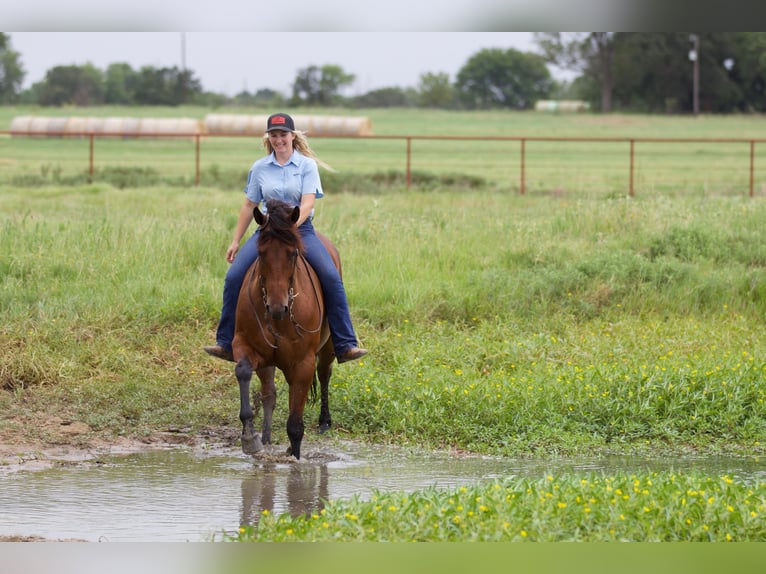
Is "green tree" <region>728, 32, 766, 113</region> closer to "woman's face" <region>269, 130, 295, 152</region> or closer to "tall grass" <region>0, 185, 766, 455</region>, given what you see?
"tall grass" <region>0, 185, 766, 455</region>

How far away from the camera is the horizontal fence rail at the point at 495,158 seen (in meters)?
34.3

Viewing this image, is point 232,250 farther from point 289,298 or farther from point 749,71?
point 749,71

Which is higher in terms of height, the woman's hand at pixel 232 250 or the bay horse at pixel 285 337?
the woman's hand at pixel 232 250

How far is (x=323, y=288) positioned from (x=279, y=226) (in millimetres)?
1207

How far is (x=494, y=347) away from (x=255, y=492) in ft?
14.8

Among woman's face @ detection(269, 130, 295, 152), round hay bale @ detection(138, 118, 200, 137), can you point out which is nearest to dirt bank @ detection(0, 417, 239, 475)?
woman's face @ detection(269, 130, 295, 152)

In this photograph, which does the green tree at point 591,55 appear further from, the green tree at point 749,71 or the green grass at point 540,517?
the green grass at point 540,517

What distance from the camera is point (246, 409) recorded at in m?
8.75

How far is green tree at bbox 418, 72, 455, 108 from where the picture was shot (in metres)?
105

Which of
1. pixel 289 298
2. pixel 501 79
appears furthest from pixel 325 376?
pixel 501 79

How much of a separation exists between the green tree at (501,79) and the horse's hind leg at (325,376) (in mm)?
93831

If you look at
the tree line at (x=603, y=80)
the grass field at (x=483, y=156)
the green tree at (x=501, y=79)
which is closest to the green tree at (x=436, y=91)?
the green tree at (x=501, y=79)

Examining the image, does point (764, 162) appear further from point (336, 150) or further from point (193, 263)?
point (193, 263)

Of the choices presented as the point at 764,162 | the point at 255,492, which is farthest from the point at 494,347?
the point at 764,162
